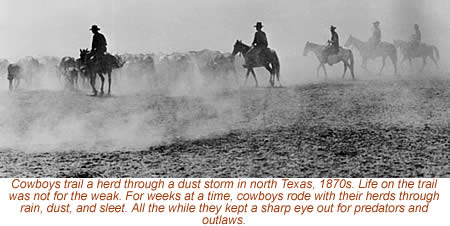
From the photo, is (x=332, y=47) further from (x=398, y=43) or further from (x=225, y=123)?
(x=225, y=123)

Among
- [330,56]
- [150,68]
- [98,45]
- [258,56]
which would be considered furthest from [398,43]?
[98,45]

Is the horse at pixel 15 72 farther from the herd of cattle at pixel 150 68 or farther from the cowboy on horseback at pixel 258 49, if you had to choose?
the cowboy on horseback at pixel 258 49

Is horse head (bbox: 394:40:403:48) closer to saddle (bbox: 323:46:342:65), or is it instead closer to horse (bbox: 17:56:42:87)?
saddle (bbox: 323:46:342:65)

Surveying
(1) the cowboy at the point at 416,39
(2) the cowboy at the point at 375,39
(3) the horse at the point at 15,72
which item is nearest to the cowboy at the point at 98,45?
(3) the horse at the point at 15,72

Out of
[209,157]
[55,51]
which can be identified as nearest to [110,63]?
Result: [209,157]

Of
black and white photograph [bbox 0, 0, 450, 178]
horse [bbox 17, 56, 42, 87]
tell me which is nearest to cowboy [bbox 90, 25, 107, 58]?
black and white photograph [bbox 0, 0, 450, 178]

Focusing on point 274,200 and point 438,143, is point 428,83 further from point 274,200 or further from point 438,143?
point 274,200
